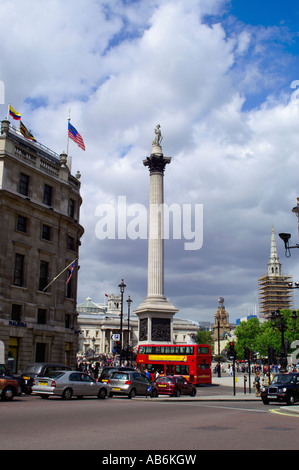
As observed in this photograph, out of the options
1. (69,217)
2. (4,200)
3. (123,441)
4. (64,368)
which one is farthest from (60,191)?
(123,441)

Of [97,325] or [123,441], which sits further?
[97,325]

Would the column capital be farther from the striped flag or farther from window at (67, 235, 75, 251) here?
the striped flag

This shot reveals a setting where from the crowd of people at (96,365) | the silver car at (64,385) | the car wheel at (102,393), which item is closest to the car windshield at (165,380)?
the car wheel at (102,393)

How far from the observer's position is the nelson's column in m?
56.9

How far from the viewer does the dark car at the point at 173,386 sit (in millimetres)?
34000

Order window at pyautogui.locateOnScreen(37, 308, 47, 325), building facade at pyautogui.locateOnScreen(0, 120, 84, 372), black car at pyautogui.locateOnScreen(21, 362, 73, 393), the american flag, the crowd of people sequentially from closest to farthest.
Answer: black car at pyautogui.locateOnScreen(21, 362, 73, 393) → building facade at pyautogui.locateOnScreen(0, 120, 84, 372) → window at pyautogui.locateOnScreen(37, 308, 47, 325) → the american flag → the crowd of people

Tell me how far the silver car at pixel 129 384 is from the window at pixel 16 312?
10.1 m

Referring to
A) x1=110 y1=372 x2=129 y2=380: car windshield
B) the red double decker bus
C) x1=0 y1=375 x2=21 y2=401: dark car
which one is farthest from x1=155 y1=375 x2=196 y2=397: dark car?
x1=0 y1=375 x2=21 y2=401: dark car

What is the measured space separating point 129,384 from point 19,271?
554 inches

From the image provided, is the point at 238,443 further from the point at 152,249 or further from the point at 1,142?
the point at 152,249

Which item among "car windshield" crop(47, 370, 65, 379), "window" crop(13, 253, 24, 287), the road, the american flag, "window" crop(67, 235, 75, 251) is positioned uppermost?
the american flag

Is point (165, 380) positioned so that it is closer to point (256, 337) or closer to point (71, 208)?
point (71, 208)

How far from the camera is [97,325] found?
566 ft

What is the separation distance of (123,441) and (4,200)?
29606mm
